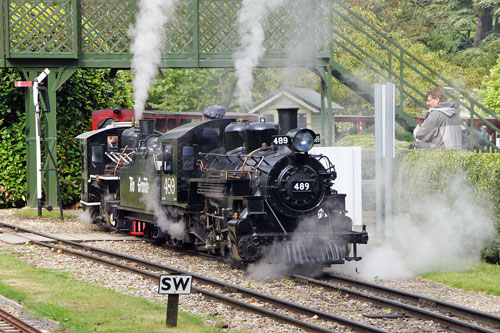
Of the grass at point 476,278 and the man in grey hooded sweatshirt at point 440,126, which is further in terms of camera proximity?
the man in grey hooded sweatshirt at point 440,126

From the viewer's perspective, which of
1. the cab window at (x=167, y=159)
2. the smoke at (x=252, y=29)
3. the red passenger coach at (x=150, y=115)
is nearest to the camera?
the cab window at (x=167, y=159)

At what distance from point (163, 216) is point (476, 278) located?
229 inches

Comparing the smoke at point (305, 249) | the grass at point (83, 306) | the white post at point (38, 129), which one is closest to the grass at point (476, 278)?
the smoke at point (305, 249)

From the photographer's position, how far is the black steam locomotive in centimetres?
1155

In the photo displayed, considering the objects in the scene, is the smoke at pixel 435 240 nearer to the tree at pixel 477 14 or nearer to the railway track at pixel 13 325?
the railway track at pixel 13 325

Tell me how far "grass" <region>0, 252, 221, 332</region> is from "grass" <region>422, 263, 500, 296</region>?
13.7 ft

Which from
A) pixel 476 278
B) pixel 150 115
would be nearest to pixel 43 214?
pixel 150 115

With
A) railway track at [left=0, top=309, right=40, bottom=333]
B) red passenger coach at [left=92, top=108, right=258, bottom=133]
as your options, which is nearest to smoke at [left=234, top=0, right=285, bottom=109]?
red passenger coach at [left=92, top=108, right=258, bottom=133]

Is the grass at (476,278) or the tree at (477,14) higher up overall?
the tree at (477,14)

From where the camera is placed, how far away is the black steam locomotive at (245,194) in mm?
11555

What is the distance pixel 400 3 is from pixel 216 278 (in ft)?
119

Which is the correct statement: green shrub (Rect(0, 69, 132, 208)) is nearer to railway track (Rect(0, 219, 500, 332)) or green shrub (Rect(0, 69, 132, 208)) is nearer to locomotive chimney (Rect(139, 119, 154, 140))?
locomotive chimney (Rect(139, 119, 154, 140))

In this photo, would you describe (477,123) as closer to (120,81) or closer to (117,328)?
(120,81)

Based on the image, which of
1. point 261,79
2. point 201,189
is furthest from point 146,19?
point 261,79
